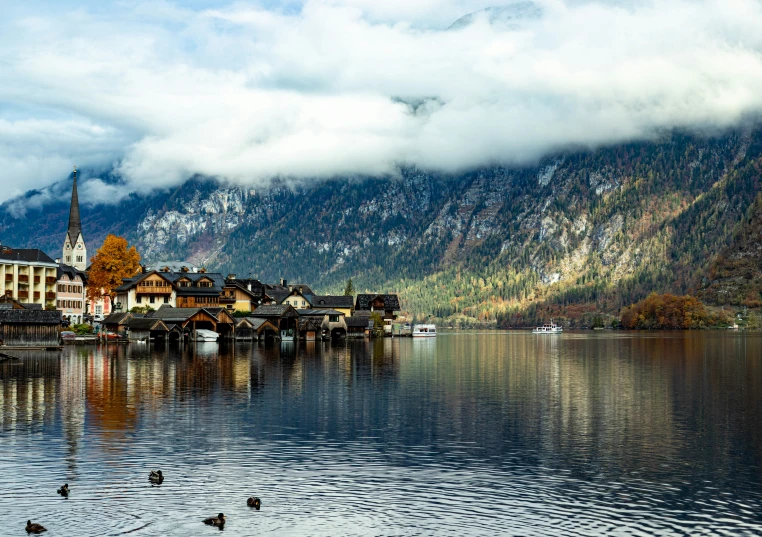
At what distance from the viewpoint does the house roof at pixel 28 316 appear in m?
137

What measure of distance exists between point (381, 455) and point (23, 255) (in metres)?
161

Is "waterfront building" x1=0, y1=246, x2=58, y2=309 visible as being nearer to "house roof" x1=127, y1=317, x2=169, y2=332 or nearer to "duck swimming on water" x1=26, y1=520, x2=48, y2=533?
"house roof" x1=127, y1=317, x2=169, y2=332

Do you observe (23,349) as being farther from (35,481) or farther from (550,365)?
(35,481)

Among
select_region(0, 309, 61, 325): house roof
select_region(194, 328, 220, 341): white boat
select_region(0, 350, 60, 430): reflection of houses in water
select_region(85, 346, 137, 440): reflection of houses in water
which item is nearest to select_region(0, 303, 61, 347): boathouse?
select_region(0, 309, 61, 325): house roof

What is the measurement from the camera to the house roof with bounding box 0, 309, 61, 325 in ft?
450

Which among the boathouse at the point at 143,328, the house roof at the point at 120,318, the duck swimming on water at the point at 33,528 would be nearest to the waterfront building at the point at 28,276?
the house roof at the point at 120,318

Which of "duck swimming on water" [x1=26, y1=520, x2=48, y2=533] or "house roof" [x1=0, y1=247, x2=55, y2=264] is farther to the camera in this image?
"house roof" [x1=0, y1=247, x2=55, y2=264]

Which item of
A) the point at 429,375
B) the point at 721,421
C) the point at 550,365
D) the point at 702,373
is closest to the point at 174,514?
the point at 721,421

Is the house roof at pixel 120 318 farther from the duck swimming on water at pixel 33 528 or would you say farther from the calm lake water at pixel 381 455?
the duck swimming on water at pixel 33 528

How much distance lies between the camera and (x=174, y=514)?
123 feet

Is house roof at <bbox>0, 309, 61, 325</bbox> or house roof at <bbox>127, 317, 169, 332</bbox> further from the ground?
house roof at <bbox>0, 309, 61, 325</bbox>

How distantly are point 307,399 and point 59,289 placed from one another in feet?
456

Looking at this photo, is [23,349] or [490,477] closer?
[490,477]

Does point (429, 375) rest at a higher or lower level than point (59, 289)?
lower
